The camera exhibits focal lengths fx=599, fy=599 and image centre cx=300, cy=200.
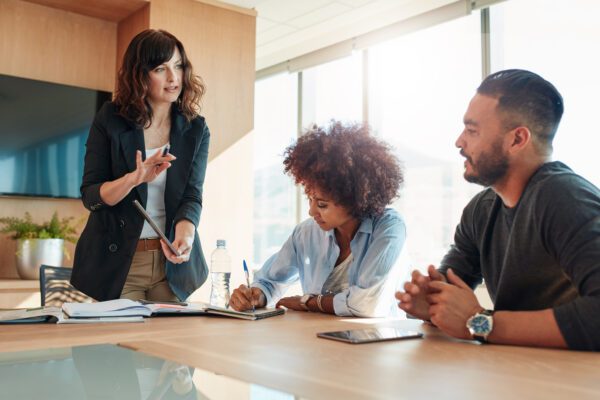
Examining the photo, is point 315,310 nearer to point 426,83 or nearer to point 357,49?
point 426,83

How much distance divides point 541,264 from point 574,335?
28 cm

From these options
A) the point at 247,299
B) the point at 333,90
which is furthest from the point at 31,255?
the point at 333,90

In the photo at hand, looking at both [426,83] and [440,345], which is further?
[426,83]

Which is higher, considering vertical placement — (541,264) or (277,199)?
(277,199)

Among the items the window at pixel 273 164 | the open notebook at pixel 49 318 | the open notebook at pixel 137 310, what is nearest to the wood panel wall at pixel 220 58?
the window at pixel 273 164

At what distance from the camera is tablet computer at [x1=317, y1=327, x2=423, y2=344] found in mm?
1090

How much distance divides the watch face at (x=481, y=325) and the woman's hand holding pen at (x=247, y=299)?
779mm

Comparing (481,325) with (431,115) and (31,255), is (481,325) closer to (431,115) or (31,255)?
(31,255)

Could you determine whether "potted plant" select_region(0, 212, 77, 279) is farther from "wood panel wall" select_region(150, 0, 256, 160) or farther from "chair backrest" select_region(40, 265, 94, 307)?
"chair backrest" select_region(40, 265, 94, 307)

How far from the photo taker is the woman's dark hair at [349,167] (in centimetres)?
192

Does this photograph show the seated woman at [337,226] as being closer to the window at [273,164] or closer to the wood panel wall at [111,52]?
the wood panel wall at [111,52]

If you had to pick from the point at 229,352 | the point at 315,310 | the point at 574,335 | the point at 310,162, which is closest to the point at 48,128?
the point at 310,162

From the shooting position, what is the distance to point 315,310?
1734mm

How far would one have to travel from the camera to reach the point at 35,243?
3.53 m
